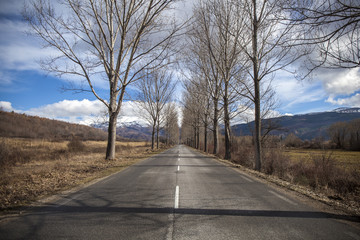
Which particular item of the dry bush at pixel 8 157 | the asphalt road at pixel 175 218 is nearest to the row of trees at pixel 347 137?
the asphalt road at pixel 175 218

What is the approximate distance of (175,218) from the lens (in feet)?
12.6

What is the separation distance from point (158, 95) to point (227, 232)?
101ft

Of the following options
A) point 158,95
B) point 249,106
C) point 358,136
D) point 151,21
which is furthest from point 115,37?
point 358,136

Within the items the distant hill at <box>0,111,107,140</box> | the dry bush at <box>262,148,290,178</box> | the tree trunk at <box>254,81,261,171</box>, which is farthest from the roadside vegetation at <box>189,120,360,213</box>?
the distant hill at <box>0,111,107,140</box>

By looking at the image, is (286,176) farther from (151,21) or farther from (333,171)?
(151,21)

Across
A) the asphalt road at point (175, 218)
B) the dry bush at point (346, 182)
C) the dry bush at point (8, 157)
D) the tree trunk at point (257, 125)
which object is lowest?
the dry bush at point (346, 182)

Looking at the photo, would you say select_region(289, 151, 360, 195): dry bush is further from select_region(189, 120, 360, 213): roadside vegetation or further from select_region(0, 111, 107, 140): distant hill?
select_region(0, 111, 107, 140): distant hill

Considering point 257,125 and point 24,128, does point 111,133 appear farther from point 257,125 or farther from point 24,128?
point 24,128

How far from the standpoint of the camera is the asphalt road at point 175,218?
127 inches

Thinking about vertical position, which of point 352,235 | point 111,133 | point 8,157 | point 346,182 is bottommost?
point 346,182

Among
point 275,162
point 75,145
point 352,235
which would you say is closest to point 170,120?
point 75,145

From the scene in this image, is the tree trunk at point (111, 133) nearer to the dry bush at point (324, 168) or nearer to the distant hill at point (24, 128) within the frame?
the dry bush at point (324, 168)

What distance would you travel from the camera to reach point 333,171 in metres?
9.87

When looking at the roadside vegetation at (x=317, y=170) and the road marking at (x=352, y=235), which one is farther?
the roadside vegetation at (x=317, y=170)
